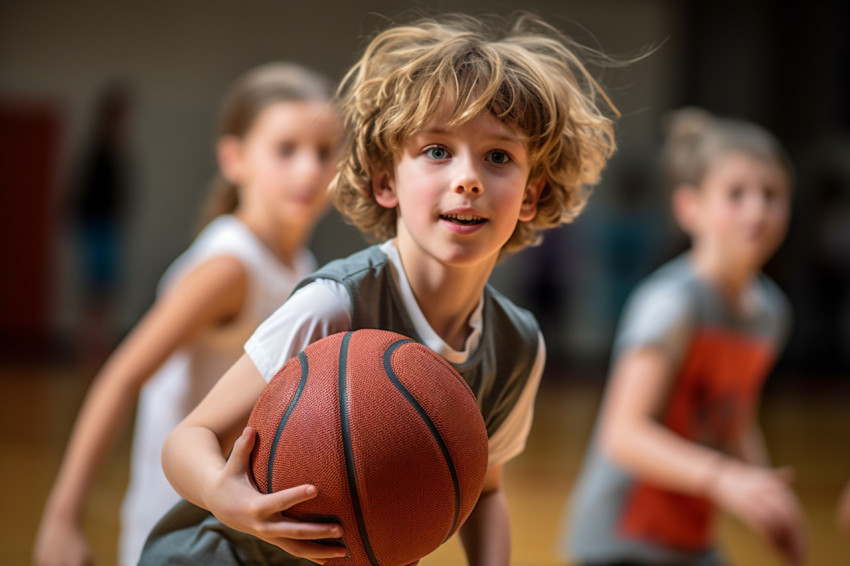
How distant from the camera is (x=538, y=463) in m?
5.61

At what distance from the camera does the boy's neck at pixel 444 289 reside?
1326 millimetres

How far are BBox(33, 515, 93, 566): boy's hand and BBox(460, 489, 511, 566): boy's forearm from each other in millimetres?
744

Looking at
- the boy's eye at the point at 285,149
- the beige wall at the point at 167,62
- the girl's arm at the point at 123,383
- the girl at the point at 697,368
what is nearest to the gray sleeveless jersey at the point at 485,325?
the girl's arm at the point at 123,383

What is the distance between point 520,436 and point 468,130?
531 mm

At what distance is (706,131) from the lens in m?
3.14

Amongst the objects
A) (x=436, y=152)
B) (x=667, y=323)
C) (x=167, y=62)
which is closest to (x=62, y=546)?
(x=436, y=152)

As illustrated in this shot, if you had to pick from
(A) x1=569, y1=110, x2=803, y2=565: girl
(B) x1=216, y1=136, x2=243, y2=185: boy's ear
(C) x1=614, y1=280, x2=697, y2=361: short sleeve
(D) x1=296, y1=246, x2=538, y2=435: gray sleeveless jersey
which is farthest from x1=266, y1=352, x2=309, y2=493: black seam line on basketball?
(C) x1=614, y1=280, x2=697, y2=361: short sleeve

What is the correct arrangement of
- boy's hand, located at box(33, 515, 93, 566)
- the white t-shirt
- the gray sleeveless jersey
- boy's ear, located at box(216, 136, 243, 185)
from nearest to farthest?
the gray sleeveless jersey
boy's hand, located at box(33, 515, 93, 566)
the white t-shirt
boy's ear, located at box(216, 136, 243, 185)

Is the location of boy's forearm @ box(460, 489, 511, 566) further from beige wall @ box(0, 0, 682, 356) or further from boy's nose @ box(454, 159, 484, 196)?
beige wall @ box(0, 0, 682, 356)

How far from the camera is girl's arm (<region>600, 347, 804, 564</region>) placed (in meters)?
2.19

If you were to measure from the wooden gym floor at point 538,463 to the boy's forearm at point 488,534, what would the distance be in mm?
272

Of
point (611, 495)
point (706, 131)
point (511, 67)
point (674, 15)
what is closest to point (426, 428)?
point (511, 67)

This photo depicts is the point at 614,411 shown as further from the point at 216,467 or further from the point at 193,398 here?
the point at 216,467

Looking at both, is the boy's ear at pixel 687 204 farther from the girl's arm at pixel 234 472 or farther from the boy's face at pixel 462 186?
the girl's arm at pixel 234 472
